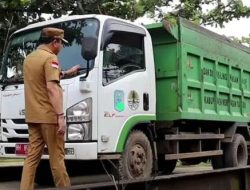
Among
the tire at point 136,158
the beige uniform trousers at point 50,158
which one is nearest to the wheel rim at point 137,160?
the tire at point 136,158

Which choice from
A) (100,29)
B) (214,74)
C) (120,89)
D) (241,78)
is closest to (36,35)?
(100,29)

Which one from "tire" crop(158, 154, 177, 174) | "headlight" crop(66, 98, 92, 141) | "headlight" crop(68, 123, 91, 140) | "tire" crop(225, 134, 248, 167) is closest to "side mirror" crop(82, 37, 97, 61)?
"headlight" crop(66, 98, 92, 141)

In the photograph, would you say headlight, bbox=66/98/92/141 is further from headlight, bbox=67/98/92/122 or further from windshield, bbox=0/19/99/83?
Answer: windshield, bbox=0/19/99/83

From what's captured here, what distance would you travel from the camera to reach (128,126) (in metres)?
6.57

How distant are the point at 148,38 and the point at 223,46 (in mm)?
2328

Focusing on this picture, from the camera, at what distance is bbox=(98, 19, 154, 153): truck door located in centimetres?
623

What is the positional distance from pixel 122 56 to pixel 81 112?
3.65 feet

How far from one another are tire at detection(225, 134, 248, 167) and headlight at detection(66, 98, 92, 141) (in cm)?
396

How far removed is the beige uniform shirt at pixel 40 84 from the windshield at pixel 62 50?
136cm

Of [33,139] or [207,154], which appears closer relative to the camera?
[33,139]

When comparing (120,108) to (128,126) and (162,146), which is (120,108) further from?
(162,146)

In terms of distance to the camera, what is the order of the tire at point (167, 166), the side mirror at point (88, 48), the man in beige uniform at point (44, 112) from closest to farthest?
the man in beige uniform at point (44, 112), the side mirror at point (88, 48), the tire at point (167, 166)

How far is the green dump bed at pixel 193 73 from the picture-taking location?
24.9 ft

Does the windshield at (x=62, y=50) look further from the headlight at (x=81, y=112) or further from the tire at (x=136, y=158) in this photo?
the tire at (x=136, y=158)
